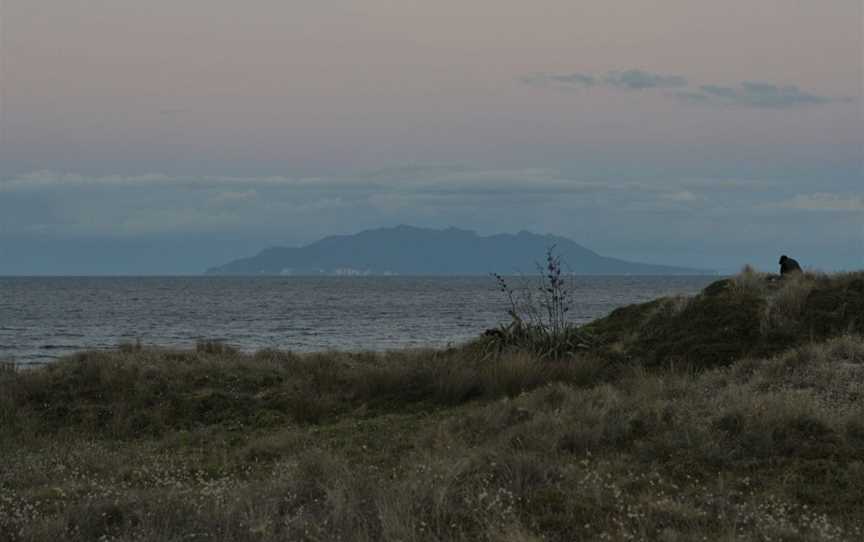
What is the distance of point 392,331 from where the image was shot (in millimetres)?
45531

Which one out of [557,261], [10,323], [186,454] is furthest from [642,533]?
[10,323]

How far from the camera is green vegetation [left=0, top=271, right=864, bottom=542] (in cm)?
667

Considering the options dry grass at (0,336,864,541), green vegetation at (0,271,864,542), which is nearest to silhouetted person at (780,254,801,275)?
green vegetation at (0,271,864,542)

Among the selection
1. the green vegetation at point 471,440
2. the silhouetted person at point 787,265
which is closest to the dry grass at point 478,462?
the green vegetation at point 471,440

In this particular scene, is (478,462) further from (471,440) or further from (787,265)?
(787,265)

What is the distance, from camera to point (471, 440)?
9570mm

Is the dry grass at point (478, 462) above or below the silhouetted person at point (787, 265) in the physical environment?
below

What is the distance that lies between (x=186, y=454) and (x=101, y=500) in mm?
2763

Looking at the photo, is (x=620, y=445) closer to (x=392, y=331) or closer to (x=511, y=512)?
(x=511, y=512)

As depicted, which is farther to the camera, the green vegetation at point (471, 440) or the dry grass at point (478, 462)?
the green vegetation at point (471, 440)

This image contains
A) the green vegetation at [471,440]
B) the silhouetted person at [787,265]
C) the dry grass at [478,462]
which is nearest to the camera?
the dry grass at [478,462]

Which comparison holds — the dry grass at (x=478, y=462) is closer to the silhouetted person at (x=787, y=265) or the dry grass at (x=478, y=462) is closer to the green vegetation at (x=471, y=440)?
the green vegetation at (x=471, y=440)

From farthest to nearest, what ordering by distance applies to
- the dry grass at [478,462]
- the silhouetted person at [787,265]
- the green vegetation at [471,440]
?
the silhouetted person at [787,265], the green vegetation at [471,440], the dry grass at [478,462]

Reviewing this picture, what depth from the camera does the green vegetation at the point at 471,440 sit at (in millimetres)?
6672
